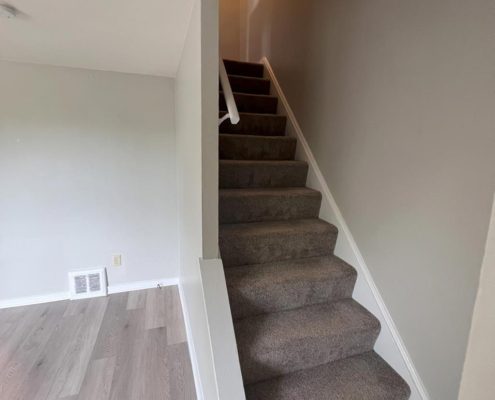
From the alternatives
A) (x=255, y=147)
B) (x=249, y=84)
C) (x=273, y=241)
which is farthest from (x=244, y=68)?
(x=273, y=241)

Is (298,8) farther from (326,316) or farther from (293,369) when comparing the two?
(293,369)

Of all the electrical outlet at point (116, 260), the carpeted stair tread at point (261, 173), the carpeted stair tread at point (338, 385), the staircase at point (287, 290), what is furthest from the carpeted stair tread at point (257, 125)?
the carpeted stair tread at point (338, 385)

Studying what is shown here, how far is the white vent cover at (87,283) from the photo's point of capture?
2354mm

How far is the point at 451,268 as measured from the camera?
3.52 ft

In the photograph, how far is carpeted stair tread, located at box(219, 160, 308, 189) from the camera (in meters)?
1.99

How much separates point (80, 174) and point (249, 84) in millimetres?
1837

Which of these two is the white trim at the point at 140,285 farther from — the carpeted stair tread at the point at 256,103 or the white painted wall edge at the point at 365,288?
the carpeted stair tread at the point at 256,103

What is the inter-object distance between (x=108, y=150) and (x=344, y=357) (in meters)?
2.34

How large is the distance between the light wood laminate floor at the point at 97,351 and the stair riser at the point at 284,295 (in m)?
0.64

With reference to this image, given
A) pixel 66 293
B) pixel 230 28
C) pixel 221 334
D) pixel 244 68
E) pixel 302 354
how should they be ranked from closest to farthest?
1. pixel 221 334
2. pixel 302 354
3. pixel 66 293
4. pixel 244 68
5. pixel 230 28

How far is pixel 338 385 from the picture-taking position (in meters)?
1.28

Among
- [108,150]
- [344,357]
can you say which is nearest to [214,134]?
[344,357]

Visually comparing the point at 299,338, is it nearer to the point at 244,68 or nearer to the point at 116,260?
the point at 116,260

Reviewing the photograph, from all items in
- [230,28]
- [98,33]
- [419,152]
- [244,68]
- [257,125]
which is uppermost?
[230,28]
